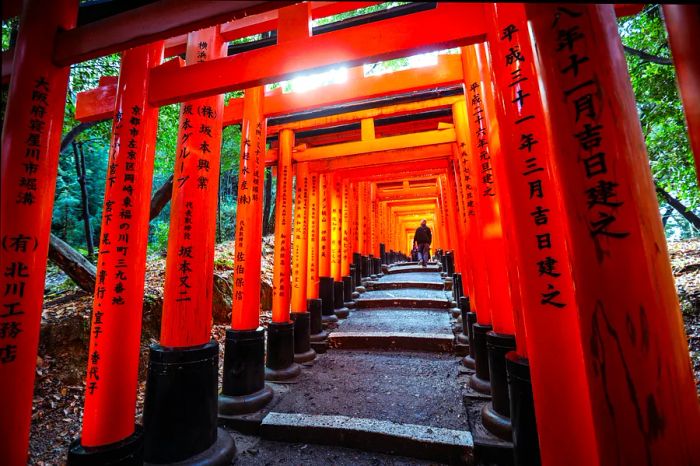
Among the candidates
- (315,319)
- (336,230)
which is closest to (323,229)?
(336,230)

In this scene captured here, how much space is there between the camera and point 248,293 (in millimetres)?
4348

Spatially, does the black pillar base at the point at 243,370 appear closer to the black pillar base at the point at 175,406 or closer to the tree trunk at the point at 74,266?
the black pillar base at the point at 175,406

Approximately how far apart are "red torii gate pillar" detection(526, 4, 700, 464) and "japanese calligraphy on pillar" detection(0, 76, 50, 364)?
3.06 meters

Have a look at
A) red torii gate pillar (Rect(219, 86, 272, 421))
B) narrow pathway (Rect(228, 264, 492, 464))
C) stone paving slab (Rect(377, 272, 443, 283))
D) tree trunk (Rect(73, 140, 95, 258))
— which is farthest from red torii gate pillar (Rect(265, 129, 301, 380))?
tree trunk (Rect(73, 140, 95, 258))

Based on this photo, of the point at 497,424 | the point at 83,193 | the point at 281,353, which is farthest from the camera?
the point at 83,193

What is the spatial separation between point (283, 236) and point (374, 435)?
11.7 feet

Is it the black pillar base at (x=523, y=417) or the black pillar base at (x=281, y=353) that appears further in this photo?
the black pillar base at (x=281, y=353)

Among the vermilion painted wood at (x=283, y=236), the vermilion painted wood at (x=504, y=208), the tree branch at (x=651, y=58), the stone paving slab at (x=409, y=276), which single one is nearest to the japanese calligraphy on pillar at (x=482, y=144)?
the vermilion painted wood at (x=504, y=208)

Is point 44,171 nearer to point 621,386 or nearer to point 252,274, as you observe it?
point 252,274

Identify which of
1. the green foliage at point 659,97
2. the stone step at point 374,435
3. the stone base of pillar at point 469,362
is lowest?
the stone step at point 374,435

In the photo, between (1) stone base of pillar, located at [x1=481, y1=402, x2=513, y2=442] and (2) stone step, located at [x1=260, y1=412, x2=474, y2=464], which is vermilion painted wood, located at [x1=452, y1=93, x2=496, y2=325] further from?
(2) stone step, located at [x1=260, y1=412, x2=474, y2=464]

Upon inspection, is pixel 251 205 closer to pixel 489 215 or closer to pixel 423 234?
pixel 489 215

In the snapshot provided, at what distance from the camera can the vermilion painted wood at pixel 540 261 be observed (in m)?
1.85

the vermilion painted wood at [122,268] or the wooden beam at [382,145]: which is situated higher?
the wooden beam at [382,145]
